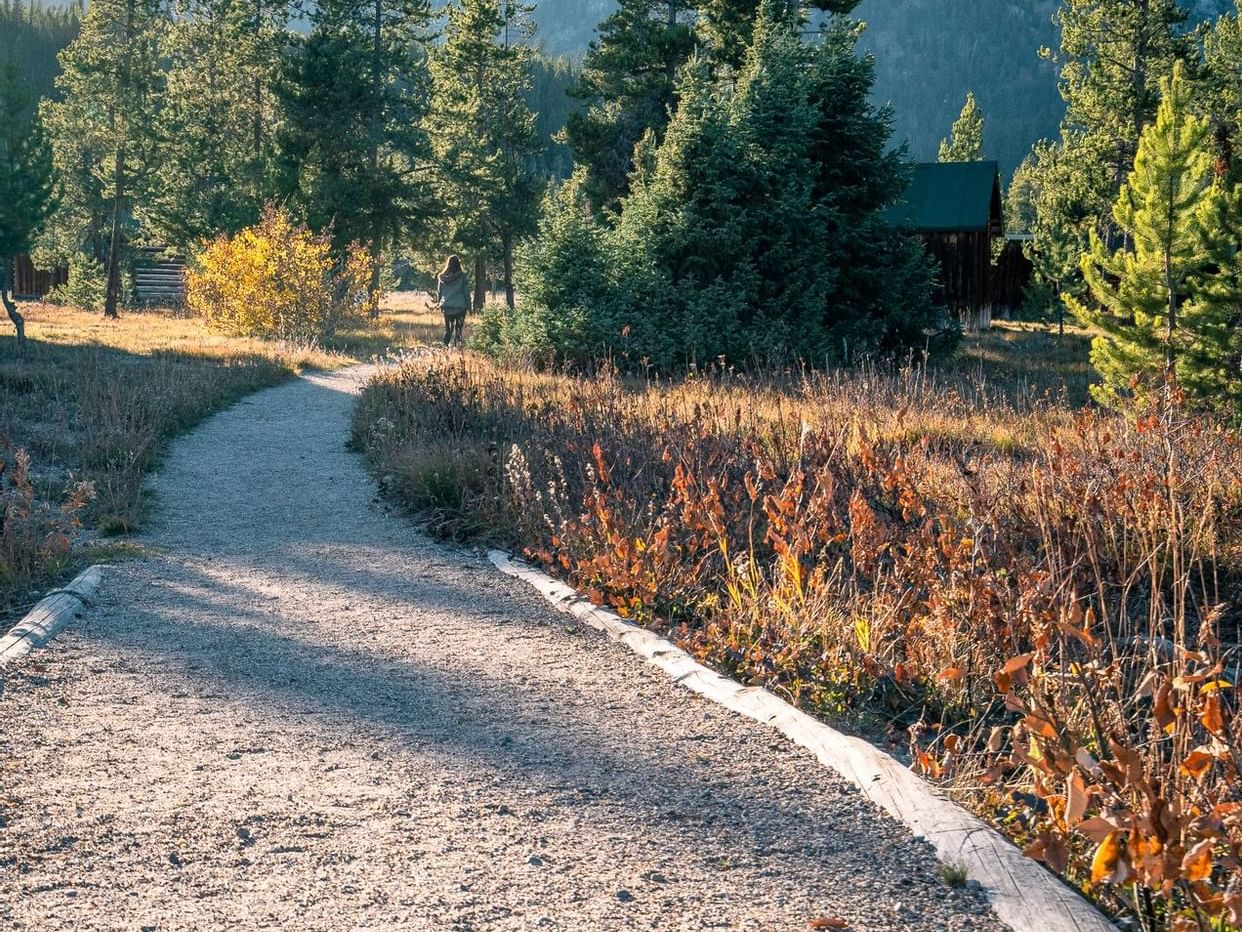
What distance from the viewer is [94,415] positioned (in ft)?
38.4

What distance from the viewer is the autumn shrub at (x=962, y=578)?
279cm

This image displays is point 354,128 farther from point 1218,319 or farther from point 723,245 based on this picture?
point 1218,319

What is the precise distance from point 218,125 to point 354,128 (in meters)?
9.58

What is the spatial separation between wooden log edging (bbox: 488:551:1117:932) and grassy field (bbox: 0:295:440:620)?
3.58m

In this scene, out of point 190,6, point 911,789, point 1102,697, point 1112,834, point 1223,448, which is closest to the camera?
point 1112,834

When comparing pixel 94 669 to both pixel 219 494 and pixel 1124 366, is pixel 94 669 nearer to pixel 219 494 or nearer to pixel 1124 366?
pixel 219 494

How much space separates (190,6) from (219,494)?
42.5 m

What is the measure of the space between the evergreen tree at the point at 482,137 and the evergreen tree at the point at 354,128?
4.49 feet

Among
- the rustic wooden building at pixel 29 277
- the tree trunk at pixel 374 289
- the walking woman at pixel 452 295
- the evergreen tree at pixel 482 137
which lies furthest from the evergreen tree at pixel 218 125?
the rustic wooden building at pixel 29 277

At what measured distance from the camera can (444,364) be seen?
49.5 ft

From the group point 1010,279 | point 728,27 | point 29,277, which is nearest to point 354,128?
point 728,27

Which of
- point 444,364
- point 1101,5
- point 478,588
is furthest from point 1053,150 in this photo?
point 478,588

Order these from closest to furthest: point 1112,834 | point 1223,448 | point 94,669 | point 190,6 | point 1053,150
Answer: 1. point 1112,834
2. point 94,669
3. point 1223,448
4. point 1053,150
5. point 190,6

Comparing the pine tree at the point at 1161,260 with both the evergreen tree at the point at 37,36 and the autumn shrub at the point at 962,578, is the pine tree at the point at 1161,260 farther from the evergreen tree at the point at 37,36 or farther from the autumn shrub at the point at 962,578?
the evergreen tree at the point at 37,36
